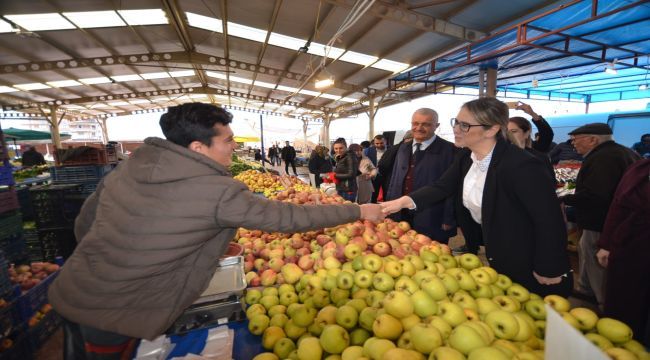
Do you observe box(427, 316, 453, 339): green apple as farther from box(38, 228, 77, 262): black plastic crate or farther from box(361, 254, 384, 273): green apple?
box(38, 228, 77, 262): black plastic crate

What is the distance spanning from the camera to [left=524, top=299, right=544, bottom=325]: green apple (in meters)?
1.39

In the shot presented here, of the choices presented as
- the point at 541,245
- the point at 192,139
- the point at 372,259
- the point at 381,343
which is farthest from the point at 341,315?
the point at 541,245

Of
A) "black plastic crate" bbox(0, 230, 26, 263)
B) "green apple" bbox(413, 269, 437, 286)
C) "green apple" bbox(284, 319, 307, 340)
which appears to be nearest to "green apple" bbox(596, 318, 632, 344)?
"green apple" bbox(413, 269, 437, 286)

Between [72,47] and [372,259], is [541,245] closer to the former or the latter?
[372,259]

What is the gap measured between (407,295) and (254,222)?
0.81m

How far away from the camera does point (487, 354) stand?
98 centimetres

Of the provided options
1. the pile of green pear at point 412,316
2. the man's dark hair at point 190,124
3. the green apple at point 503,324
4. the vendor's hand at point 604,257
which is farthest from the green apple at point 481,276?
the vendor's hand at point 604,257

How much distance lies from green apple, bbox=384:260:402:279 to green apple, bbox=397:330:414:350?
452 mm

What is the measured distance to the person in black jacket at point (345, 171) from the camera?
21.1 feet

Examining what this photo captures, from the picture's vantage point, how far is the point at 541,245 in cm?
170

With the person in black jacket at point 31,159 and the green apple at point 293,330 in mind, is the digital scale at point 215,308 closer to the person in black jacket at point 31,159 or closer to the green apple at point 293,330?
the green apple at point 293,330

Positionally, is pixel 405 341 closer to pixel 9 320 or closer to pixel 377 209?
pixel 377 209

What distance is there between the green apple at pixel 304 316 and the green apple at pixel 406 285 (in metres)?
0.47

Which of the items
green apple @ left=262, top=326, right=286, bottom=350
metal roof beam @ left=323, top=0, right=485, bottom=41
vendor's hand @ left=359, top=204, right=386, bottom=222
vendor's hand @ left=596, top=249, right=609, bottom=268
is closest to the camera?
green apple @ left=262, top=326, right=286, bottom=350
